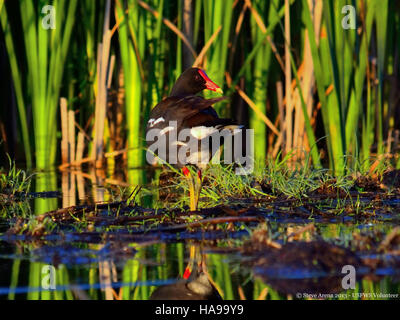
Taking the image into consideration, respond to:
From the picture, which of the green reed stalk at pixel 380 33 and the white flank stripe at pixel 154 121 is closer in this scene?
the white flank stripe at pixel 154 121

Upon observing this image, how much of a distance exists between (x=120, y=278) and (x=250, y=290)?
521 millimetres

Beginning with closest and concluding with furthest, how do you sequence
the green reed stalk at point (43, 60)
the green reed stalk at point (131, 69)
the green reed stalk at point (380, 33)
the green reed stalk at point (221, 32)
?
the green reed stalk at point (380, 33) < the green reed stalk at point (221, 32) < the green reed stalk at point (43, 60) < the green reed stalk at point (131, 69)

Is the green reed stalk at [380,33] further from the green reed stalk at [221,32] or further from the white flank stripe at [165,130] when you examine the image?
the white flank stripe at [165,130]

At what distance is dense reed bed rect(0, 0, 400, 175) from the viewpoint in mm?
5781

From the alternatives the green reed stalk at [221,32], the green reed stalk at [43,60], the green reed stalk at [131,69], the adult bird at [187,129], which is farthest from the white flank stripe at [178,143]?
Answer: the green reed stalk at [43,60]

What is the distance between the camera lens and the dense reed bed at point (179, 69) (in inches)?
228

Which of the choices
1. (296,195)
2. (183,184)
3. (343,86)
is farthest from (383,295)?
(343,86)

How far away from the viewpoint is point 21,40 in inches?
280

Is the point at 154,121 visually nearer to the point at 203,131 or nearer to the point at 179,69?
the point at 203,131

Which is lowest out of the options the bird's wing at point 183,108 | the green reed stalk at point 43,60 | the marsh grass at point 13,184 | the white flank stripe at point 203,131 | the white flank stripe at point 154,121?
the marsh grass at point 13,184

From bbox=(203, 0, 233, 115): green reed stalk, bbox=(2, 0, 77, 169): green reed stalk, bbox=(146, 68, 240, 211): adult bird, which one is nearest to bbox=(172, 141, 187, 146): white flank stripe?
bbox=(146, 68, 240, 211): adult bird

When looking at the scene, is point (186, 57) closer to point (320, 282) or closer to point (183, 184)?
point (183, 184)

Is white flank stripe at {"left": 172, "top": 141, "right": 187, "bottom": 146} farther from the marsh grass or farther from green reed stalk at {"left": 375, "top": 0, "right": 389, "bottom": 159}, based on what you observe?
green reed stalk at {"left": 375, "top": 0, "right": 389, "bottom": 159}

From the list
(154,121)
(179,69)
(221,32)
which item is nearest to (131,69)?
(179,69)
